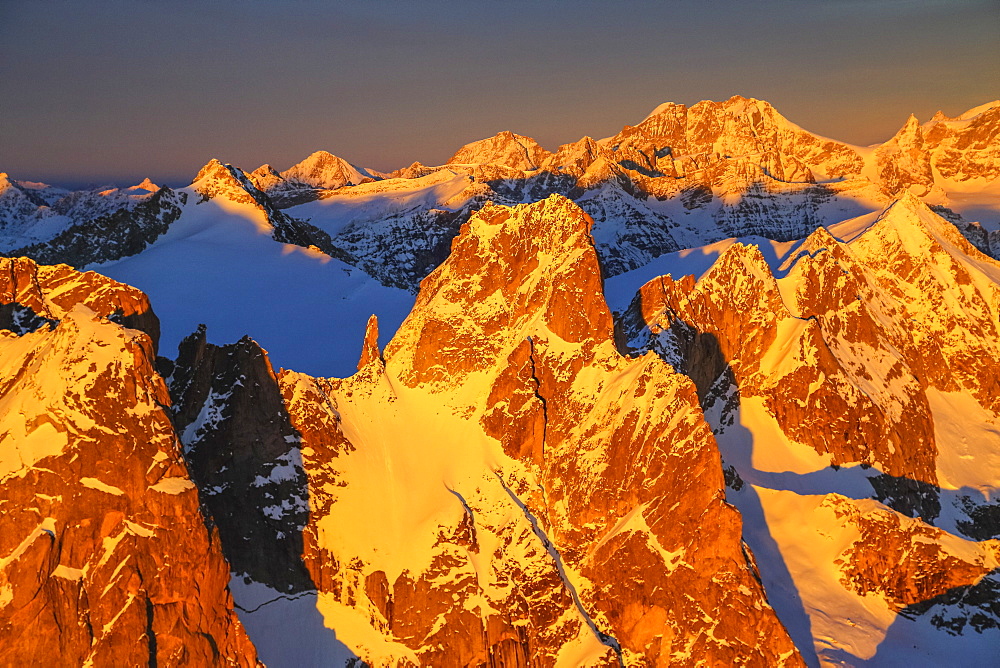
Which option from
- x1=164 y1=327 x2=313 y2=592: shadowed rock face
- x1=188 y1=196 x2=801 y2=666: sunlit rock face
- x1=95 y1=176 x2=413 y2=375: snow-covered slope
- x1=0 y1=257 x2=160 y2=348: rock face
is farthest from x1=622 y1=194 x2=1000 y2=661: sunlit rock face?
x1=0 y1=257 x2=160 y2=348: rock face

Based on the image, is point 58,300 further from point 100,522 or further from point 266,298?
point 266,298

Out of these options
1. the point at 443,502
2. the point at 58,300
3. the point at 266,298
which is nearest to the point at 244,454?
the point at 443,502

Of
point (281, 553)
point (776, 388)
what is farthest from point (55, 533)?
point (776, 388)

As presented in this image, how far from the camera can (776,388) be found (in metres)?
162

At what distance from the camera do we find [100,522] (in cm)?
8688

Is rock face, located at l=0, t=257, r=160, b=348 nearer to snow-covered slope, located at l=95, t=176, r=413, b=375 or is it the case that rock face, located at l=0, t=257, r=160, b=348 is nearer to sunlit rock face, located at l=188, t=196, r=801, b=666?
sunlit rock face, located at l=188, t=196, r=801, b=666

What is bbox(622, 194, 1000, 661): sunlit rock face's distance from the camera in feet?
450

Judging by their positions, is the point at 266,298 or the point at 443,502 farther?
the point at 266,298

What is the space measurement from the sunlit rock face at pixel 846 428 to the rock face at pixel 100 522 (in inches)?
Answer: 2773

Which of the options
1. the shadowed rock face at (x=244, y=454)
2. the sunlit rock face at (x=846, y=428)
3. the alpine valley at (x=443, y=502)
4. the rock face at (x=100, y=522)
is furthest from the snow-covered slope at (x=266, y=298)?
the rock face at (x=100, y=522)

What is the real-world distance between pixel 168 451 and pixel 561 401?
43405mm

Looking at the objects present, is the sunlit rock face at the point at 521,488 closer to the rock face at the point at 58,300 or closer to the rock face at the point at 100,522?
the rock face at the point at 58,300

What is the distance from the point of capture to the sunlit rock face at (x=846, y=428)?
13712 cm

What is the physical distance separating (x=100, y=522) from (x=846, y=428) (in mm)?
105698
